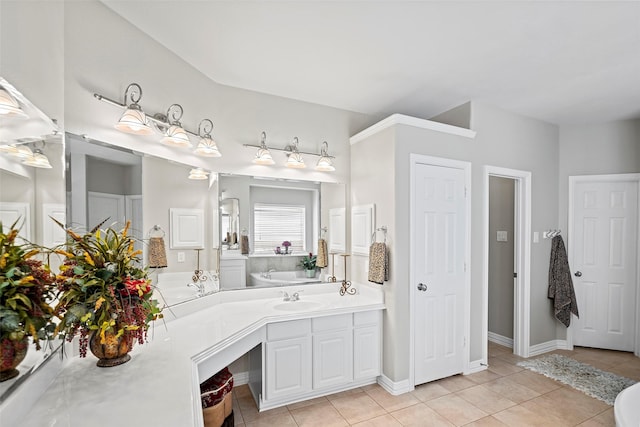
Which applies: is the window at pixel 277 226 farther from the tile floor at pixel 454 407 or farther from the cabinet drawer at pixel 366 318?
the tile floor at pixel 454 407

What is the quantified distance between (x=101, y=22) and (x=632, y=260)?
538 centimetres

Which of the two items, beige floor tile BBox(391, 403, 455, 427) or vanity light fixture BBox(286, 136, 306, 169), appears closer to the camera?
beige floor tile BBox(391, 403, 455, 427)

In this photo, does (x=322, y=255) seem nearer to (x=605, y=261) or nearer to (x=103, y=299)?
(x=103, y=299)

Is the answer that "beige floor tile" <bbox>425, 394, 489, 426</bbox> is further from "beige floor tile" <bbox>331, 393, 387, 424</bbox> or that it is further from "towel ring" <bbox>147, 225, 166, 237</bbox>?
"towel ring" <bbox>147, 225, 166, 237</bbox>

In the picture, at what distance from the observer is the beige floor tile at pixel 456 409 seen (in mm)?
2356

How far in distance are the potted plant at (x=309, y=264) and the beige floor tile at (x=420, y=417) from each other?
1363mm

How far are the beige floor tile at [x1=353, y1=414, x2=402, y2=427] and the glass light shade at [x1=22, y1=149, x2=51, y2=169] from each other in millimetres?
2445

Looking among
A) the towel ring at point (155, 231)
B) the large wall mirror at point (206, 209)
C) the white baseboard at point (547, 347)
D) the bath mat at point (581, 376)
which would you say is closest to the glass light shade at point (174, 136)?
the large wall mirror at point (206, 209)

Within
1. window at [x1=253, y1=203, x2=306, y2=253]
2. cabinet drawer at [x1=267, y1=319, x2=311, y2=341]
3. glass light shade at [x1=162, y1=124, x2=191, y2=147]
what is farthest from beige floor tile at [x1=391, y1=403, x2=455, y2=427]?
glass light shade at [x1=162, y1=124, x2=191, y2=147]

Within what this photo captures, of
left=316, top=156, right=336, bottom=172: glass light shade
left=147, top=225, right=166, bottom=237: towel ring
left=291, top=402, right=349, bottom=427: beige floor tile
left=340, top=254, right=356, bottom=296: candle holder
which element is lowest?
left=291, top=402, right=349, bottom=427: beige floor tile

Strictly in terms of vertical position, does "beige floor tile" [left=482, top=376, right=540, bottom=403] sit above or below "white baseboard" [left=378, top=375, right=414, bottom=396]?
below

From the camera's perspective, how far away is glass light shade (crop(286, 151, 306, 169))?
9.70 feet

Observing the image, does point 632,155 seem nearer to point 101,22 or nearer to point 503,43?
point 503,43

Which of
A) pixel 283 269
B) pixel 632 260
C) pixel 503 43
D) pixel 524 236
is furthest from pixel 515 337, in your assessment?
pixel 503 43
